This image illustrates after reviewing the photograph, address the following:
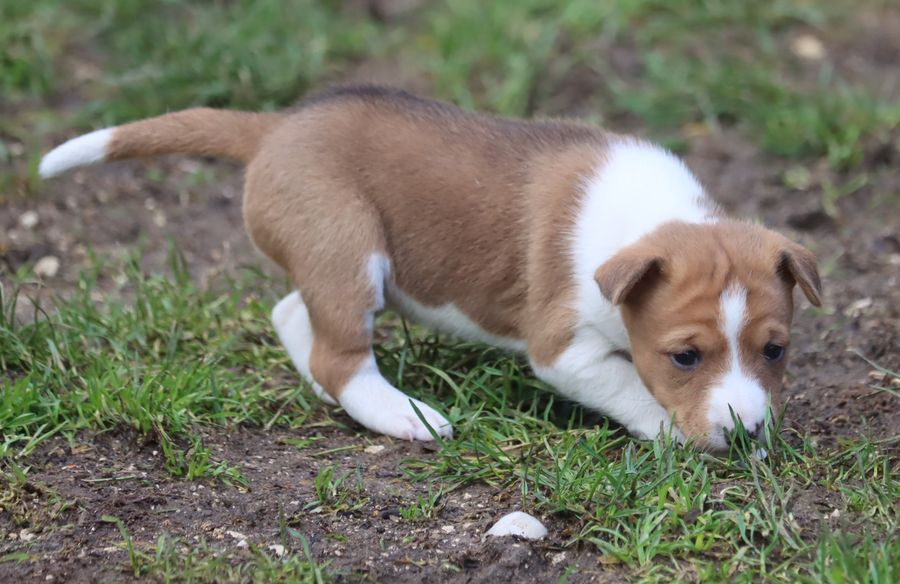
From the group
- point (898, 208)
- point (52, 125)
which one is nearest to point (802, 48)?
point (898, 208)

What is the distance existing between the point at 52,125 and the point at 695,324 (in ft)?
15.4

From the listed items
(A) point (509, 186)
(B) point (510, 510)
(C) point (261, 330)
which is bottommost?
(C) point (261, 330)

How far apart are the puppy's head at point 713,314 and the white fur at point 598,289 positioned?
252 mm

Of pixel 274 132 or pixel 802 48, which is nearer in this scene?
pixel 274 132

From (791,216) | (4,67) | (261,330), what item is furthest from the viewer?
(4,67)

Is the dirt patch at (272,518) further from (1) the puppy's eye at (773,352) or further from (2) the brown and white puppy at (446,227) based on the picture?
(1) the puppy's eye at (773,352)

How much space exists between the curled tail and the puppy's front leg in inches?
66.8

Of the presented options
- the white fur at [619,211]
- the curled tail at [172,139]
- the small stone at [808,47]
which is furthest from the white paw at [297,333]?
the small stone at [808,47]

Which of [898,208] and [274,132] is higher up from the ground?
→ [274,132]

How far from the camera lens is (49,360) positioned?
18.7 ft

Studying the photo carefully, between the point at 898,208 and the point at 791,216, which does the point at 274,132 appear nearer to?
the point at 791,216

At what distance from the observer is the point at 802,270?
4.91m

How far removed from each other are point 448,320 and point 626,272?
1318 mm

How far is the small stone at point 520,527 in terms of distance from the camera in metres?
A: 4.58
